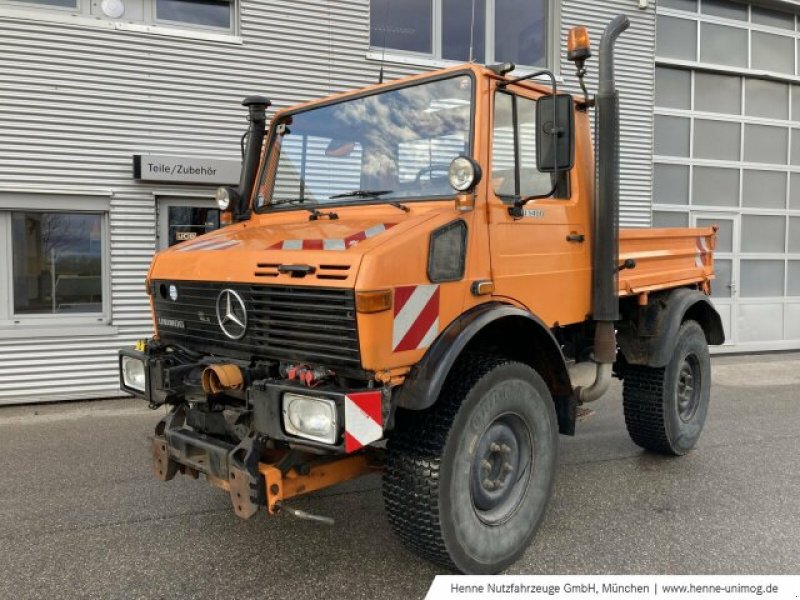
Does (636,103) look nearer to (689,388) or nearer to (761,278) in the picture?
(761,278)

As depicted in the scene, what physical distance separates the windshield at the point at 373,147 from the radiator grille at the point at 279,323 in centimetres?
83

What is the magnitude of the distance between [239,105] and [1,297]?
3263 mm

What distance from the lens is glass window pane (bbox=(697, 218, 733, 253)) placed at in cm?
1102

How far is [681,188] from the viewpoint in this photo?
10.8 metres

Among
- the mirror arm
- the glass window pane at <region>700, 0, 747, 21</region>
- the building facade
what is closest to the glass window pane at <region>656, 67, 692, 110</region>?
the glass window pane at <region>700, 0, 747, 21</region>

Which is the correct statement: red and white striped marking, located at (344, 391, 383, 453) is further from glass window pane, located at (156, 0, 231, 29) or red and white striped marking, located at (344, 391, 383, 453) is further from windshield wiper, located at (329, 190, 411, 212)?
glass window pane, located at (156, 0, 231, 29)

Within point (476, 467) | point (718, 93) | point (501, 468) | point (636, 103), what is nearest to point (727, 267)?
point (718, 93)

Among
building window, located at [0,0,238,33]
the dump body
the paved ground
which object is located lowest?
the paved ground

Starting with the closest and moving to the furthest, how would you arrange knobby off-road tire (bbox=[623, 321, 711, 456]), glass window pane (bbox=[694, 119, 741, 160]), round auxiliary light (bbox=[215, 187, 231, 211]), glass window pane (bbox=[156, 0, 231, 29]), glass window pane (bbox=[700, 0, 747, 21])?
1. round auxiliary light (bbox=[215, 187, 231, 211])
2. knobby off-road tire (bbox=[623, 321, 711, 456])
3. glass window pane (bbox=[156, 0, 231, 29])
4. glass window pane (bbox=[700, 0, 747, 21])
5. glass window pane (bbox=[694, 119, 741, 160])

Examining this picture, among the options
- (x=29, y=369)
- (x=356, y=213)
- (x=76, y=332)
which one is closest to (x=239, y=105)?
(x=76, y=332)

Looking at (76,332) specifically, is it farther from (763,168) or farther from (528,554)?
(763,168)

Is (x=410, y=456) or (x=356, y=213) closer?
(x=410, y=456)

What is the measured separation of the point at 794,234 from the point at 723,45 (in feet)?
11.5

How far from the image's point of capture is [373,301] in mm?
2709
